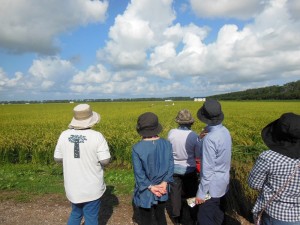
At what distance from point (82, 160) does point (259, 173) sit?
Answer: 198 centimetres

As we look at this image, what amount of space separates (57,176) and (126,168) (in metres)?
2.12

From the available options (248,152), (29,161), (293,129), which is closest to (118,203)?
(248,152)

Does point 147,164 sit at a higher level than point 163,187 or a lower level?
higher

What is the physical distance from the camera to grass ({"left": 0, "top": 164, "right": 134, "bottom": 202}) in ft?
21.1

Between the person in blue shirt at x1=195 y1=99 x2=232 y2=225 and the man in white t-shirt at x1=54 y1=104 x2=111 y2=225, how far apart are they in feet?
3.77

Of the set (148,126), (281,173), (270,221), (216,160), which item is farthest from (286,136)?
(148,126)

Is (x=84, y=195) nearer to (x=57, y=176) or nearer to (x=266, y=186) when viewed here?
(x=266, y=186)

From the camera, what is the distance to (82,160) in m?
3.55

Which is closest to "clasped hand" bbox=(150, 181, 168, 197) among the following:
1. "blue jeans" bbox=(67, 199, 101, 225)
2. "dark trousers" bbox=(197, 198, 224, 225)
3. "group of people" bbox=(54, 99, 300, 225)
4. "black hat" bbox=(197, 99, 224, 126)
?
"group of people" bbox=(54, 99, 300, 225)

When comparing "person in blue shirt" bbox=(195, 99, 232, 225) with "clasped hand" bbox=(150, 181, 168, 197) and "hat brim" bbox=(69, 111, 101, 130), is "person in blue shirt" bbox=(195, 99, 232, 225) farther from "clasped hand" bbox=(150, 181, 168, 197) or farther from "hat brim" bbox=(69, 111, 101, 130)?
"hat brim" bbox=(69, 111, 101, 130)

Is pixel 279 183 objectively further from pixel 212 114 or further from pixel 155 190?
pixel 155 190

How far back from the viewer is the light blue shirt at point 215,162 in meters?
3.40

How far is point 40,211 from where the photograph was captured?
5.39m

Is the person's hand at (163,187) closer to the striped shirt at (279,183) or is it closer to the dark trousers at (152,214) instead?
Result: the dark trousers at (152,214)
